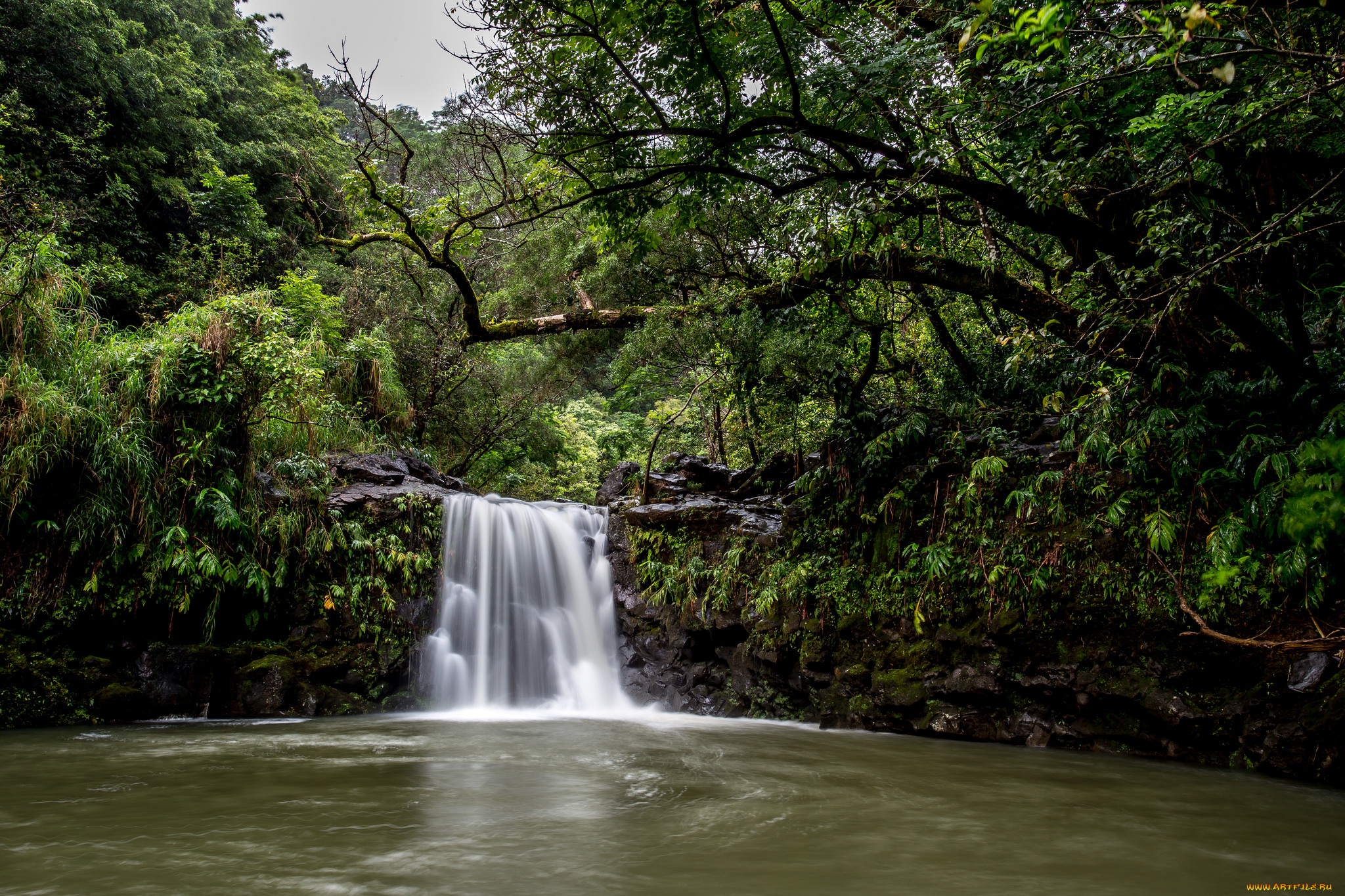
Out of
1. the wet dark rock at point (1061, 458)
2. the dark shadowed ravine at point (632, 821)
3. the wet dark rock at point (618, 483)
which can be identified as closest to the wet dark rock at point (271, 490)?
the dark shadowed ravine at point (632, 821)

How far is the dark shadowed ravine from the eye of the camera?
2570mm

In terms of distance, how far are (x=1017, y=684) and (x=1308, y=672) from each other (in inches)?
74.6

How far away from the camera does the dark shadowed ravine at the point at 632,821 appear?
257cm

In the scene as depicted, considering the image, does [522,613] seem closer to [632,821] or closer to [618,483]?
[618,483]

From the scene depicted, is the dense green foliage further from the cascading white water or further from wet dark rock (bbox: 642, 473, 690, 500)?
wet dark rock (bbox: 642, 473, 690, 500)

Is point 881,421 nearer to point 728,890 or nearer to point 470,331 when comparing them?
point 470,331

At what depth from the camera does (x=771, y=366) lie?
8266 millimetres

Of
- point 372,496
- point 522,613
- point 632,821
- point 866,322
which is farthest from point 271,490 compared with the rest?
point 866,322

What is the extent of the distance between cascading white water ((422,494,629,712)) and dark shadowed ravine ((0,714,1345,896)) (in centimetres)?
299

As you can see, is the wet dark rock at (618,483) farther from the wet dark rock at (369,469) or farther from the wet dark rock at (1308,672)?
the wet dark rock at (1308,672)

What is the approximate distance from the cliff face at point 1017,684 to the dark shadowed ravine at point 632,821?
0.33 metres

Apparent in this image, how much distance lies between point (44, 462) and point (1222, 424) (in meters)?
10.00

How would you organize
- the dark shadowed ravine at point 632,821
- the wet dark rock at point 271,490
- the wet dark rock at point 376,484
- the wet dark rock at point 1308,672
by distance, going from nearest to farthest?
the dark shadowed ravine at point 632,821
the wet dark rock at point 1308,672
the wet dark rock at point 271,490
the wet dark rock at point 376,484

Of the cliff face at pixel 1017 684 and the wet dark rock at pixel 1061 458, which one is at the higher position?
the wet dark rock at pixel 1061 458
